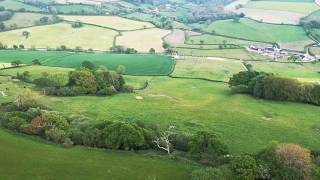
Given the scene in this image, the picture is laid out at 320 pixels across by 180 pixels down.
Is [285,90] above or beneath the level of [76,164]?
above

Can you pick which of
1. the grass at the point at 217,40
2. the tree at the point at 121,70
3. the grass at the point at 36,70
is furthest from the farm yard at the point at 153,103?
the grass at the point at 36,70

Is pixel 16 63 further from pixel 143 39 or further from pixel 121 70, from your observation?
pixel 143 39

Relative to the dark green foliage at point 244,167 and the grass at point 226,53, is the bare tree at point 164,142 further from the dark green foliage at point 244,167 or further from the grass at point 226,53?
the grass at point 226,53

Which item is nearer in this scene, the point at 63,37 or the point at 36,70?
the point at 36,70

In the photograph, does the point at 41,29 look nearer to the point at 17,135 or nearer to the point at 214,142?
the point at 17,135

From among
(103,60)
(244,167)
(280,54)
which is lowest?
(244,167)

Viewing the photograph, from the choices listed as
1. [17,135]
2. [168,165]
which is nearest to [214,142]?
[168,165]

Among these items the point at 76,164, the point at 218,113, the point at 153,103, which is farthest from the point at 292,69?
the point at 76,164

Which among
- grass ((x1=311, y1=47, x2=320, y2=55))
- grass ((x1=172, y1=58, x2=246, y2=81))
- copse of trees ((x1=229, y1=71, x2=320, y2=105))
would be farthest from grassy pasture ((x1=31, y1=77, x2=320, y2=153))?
grass ((x1=311, y1=47, x2=320, y2=55))
